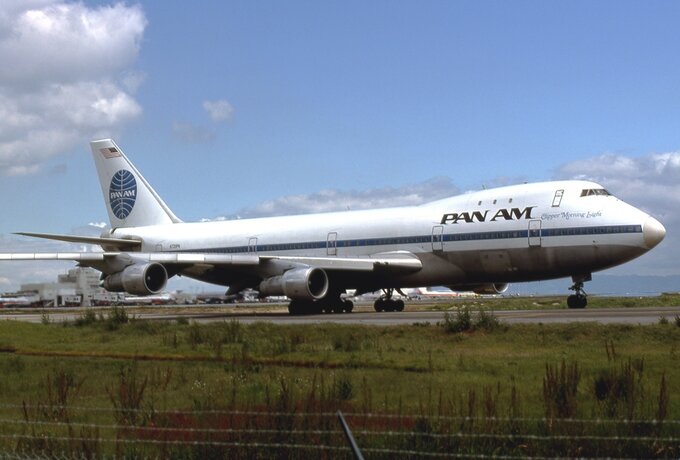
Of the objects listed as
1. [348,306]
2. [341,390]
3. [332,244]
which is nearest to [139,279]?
[332,244]

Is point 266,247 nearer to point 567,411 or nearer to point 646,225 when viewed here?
point 646,225

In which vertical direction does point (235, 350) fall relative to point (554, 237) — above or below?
below

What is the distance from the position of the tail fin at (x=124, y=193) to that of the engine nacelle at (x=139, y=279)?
13.9 meters

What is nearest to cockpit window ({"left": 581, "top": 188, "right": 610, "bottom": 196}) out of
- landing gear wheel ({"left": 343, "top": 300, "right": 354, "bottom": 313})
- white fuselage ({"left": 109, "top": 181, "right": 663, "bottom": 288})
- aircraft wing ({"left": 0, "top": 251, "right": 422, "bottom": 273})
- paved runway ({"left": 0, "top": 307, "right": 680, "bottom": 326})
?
white fuselage ({"left": 109, "top": 181, "right": 663, "bottom": 288})

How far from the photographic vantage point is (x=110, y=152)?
51.1 m

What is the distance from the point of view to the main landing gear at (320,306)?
37.7 meters

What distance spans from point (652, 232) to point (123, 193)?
30.9 metres

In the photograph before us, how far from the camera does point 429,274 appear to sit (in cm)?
3656

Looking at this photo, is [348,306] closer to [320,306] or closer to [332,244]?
[320,306]

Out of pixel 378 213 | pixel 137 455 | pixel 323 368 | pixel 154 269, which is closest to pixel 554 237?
pixel 378 213

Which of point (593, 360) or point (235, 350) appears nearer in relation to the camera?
point (593, 360)

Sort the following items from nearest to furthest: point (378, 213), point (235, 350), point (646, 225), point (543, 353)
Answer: point (543, 353), point (235, 350), point (646, 225), point (378, 213)

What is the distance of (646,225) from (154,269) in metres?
19.7

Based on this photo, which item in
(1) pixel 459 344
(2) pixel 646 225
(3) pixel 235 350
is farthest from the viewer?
(2) pixel 646 225
